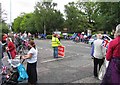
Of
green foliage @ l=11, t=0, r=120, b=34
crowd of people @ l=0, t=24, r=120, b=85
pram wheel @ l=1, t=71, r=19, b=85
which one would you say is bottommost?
pram wheel @ l=1, t=71, r=19, b=85

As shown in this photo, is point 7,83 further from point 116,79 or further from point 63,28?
point 63,28

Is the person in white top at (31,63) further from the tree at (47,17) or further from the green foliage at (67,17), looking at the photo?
the tree at (47,17)

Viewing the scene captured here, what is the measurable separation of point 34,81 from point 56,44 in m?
6.43

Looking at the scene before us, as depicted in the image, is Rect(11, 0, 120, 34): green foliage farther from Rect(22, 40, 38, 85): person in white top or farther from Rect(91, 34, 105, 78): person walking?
Rect(22, 40, 38, 85): person in white top

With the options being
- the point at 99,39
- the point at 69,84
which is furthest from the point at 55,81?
the point at 99,39

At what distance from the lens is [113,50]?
16.3ft

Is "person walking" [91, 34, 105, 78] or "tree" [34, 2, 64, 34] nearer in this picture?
"person walking" [91, 34, 105, 78]

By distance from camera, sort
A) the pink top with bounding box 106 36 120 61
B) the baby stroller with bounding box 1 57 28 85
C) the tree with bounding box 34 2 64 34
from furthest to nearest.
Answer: the tree with bounding box 34 2 64 34 < the baby stroller with bounding box 1 57 28 85 < the pink top with bounding box 106 36 120 61

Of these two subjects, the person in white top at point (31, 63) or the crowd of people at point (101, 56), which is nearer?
the crowd of people at point (101, 56)

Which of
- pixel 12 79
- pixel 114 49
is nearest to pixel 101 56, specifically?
pixel 12 79

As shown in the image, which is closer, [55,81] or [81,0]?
[55,81]

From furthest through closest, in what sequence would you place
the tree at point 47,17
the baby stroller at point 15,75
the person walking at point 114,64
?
1. the tree at point 47,17
2. the baby stroller at point 15,75
3. the person walking at point 114,64

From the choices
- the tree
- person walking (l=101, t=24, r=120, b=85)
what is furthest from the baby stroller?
the tree

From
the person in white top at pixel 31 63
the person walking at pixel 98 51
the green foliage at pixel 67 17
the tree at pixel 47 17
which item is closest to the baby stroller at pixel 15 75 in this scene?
the person in white top at pixel 31 63
